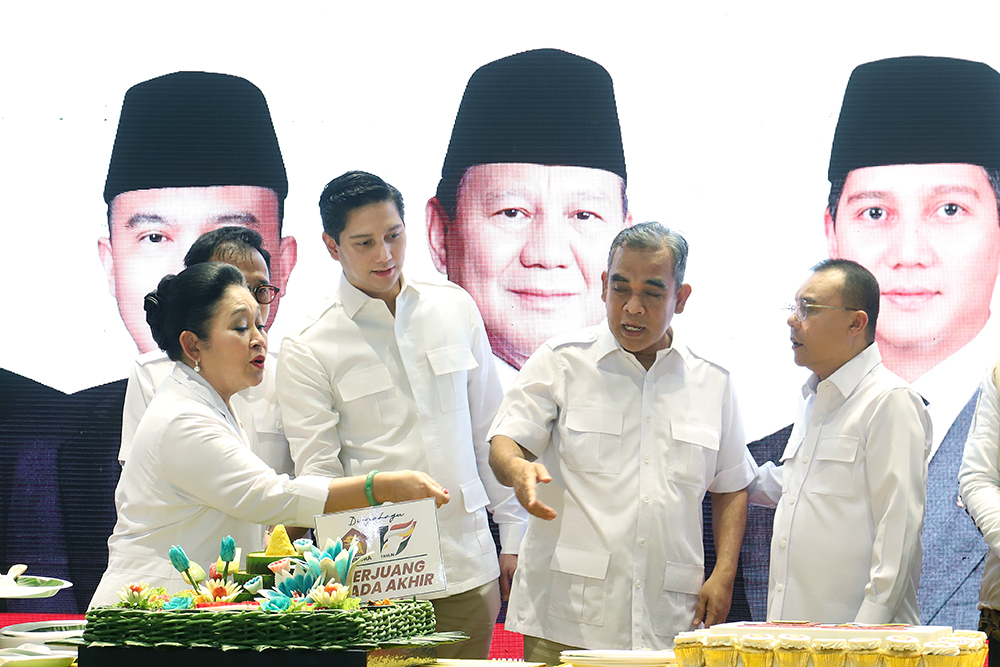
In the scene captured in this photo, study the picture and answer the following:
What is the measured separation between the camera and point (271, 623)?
1859 millimetres

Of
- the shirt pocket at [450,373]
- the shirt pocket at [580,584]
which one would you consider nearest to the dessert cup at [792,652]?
the shirt pocket at [580,584]

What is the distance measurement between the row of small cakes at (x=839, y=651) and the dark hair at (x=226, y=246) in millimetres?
2189

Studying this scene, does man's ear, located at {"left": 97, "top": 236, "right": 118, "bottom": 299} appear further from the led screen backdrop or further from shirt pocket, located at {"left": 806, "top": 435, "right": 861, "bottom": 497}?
shirt pocket, located at {"left": 806, "top": 435, "right": 861, "bottom": 497}

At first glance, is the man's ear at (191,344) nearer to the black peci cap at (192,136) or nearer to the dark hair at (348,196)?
the dark hair at (348,196)

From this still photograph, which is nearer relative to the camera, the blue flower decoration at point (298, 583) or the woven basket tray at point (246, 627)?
the woven basket tray at point (246, 627)

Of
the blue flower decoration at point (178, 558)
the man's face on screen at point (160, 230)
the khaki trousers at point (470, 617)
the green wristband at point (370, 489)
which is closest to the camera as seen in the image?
the blue flower decoration at point (178, 558)

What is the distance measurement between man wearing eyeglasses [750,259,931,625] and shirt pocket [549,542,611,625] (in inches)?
19.6

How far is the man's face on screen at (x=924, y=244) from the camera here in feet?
12.3

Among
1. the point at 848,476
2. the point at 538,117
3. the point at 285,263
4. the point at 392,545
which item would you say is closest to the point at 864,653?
the point at 392,545

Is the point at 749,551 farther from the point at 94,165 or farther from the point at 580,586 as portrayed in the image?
the point at 94,165

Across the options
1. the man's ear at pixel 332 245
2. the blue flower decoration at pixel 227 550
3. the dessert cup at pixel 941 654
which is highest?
the man's ear at pixel 332 245

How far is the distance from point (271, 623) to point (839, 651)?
98cm

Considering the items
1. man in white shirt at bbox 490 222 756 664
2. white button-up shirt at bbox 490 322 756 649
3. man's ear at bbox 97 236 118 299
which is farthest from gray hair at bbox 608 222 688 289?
man's ear at bbox 97 236 118 299

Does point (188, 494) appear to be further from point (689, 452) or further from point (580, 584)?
point (689, 452)
